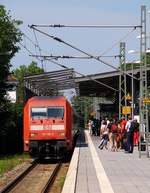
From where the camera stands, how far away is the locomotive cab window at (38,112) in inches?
1415

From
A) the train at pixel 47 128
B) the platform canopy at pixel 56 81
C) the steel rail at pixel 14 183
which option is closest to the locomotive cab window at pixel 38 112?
the train at pixel 47 128

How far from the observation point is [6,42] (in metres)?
49.7

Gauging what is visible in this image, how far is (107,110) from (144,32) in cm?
4628

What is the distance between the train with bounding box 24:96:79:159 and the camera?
115 ft

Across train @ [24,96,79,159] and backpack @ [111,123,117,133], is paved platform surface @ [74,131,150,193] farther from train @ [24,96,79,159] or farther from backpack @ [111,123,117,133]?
backpack @ [111,123,117,133]

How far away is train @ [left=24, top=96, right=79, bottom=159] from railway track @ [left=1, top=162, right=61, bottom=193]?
9.57ft

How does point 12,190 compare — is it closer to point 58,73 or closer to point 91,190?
point 91,190

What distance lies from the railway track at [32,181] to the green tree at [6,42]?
16.7 metres

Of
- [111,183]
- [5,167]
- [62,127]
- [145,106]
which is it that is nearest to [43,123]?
[62,127]

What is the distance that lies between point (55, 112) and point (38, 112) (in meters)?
0.87

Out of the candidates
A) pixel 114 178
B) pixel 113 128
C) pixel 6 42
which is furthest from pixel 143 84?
pixel 6 42

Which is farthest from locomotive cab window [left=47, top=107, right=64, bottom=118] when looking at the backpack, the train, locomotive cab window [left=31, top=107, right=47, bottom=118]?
the backpack

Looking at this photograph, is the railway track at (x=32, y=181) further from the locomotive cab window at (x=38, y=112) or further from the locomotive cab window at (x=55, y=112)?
the locomotive cab window at (x=55, y=112)

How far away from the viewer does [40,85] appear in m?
48.6
